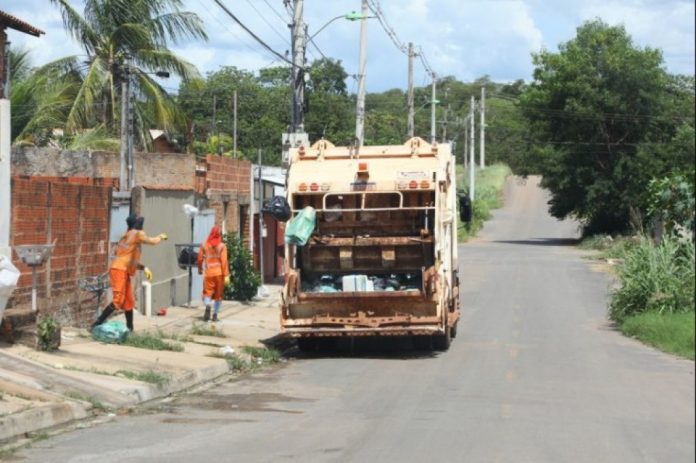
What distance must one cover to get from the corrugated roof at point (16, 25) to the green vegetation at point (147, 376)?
1240 cm

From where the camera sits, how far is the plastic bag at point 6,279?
1255cm

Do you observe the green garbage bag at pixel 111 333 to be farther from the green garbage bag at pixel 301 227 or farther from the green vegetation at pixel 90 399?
the green vegetation at pixel 90 399

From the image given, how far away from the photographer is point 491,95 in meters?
72.4

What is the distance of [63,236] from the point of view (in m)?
15.9

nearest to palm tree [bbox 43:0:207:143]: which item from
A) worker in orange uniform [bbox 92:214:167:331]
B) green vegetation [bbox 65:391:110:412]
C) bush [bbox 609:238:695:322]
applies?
worker in orange uniform [bbox 92:214:167:331]

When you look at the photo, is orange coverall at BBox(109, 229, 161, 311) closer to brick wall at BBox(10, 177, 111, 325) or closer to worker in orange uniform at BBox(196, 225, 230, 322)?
brick wall at BBox(10, 177, 111, 325)

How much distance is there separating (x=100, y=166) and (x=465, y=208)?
308 inches

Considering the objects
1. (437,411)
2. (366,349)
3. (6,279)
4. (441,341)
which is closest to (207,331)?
(366,349)

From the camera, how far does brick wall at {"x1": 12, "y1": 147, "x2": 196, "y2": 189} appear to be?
803 inches

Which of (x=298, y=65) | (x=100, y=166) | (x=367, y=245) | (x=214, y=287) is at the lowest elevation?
(x=214, y=287)

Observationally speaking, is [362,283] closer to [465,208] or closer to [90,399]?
[465,208]

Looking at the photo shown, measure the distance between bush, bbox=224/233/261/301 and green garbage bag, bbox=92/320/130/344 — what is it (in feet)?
28.3

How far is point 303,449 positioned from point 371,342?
30.1 ft

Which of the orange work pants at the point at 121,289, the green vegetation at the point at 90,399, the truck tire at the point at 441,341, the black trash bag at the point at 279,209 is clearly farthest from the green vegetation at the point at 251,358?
the green vegetation at the point at 90,399
